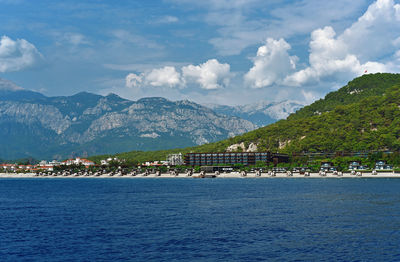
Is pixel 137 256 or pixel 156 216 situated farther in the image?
pixel 156 216

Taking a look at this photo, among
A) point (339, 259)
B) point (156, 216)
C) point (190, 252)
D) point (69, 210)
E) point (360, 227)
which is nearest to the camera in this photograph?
point (339, 259)

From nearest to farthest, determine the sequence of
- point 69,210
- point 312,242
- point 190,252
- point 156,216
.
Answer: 1. point 190,252
2. point 312,242
3. point 156,216
4. point 69,210

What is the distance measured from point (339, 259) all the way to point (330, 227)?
893 inches

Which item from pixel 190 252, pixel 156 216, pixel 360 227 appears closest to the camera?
pixel 190 252

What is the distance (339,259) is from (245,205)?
5665 cm

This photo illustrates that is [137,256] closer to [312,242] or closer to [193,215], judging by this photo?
[312,242]

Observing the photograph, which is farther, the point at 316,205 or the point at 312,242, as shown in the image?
Answer: the point at 316,205

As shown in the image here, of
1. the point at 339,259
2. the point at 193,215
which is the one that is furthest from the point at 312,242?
the point at 193,215

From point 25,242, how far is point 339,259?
152ft

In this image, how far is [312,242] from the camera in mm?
63094

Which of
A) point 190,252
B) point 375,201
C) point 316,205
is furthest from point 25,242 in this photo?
point 375,201

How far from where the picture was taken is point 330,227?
75.1m

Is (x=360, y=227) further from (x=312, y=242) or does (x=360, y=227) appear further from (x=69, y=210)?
(x=69, y=210)

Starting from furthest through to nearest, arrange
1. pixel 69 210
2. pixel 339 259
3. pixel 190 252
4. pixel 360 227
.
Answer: pixel 69 210 → pixel 360 227 → pixel 190 252 → pixel 339 259
